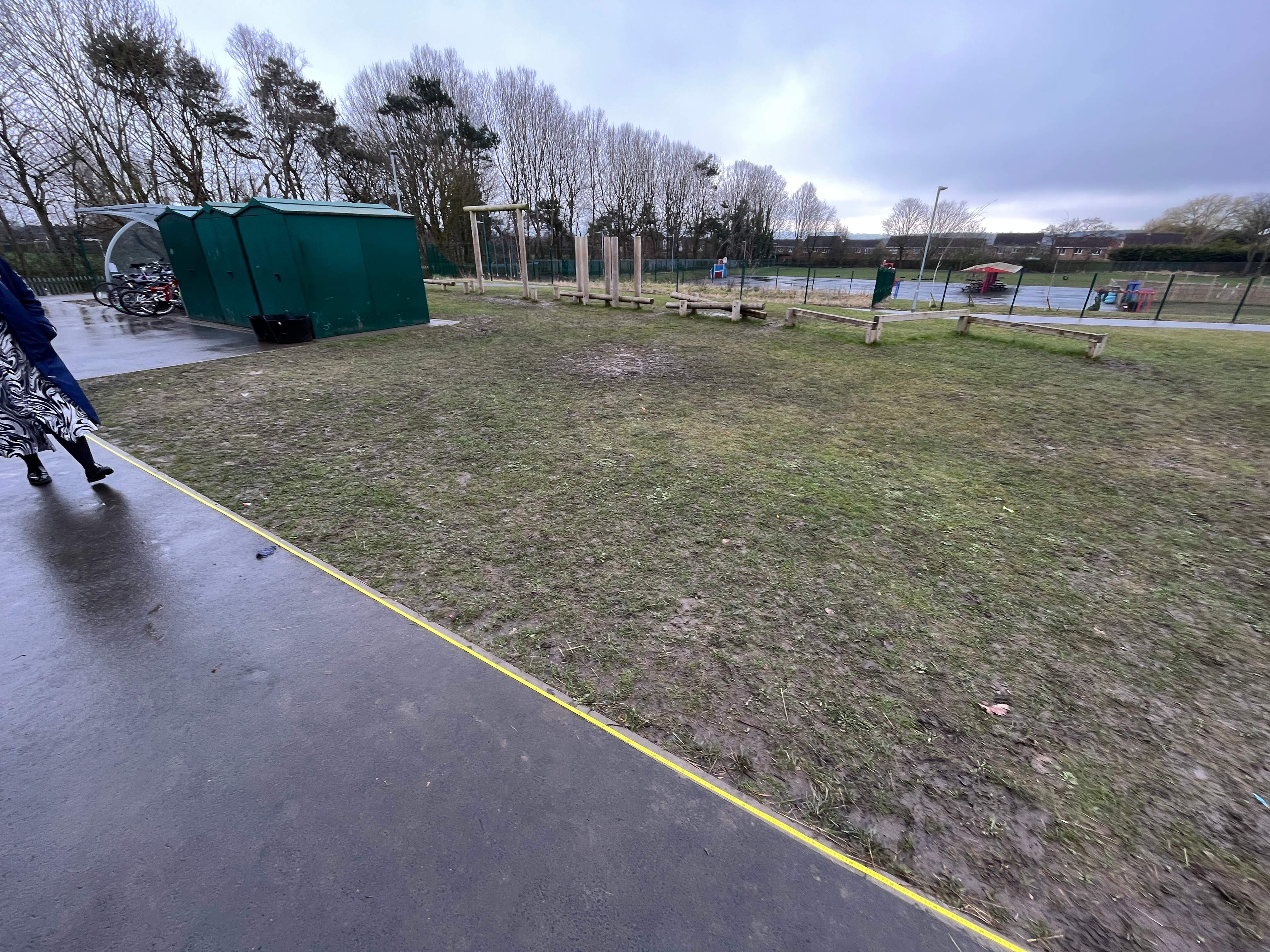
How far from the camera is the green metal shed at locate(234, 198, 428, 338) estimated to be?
31.6 feet

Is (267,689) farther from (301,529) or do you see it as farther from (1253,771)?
(1253,771)

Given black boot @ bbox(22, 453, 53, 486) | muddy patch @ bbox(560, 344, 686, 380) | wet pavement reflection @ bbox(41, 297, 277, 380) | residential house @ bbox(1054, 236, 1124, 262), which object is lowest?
muddy patch @ bbox(560, 344, 686, 380)

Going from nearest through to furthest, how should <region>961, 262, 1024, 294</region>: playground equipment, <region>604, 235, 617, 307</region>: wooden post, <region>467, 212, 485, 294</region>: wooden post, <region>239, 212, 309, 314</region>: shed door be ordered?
<region>239, 212, 309, 314</region>: shed door < <region>604, 235, 617, 307</region>: wooden post < <region>467, 212, 485, 294</region>: wooden post < <region>961, 262, 1024, 294</region>: playground equipment

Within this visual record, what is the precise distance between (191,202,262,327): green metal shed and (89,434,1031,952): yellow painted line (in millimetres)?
9334

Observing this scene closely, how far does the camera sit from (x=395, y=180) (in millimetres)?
24594

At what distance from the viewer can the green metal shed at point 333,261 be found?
379 inches

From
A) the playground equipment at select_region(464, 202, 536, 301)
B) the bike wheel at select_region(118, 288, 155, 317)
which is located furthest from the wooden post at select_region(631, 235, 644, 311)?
the bike wheel at select_region(118, 288, 155, 317)

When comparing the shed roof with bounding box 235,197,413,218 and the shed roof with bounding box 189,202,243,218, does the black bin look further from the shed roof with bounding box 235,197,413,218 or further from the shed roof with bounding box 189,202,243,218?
the shed roof with bounding box 189,202,243,218

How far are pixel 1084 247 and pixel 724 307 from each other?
59.7m

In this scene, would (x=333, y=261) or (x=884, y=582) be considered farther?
(x=333, y=261)

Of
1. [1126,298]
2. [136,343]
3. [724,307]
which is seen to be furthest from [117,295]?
[1126,298]

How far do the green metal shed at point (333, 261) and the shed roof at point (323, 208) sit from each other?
0.02 meters

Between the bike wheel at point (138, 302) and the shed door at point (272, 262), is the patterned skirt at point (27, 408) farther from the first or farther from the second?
the bike wheel at point (138, 302)

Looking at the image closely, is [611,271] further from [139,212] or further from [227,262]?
[139,212]
